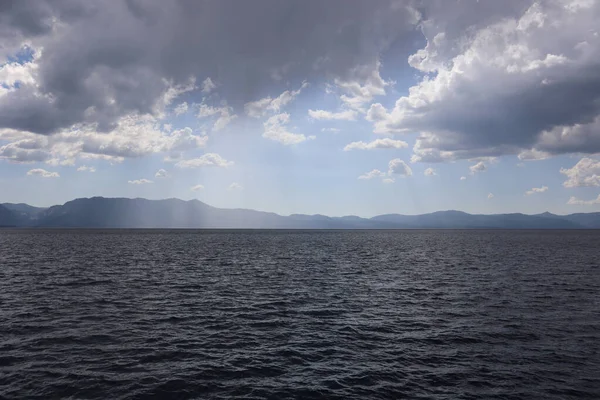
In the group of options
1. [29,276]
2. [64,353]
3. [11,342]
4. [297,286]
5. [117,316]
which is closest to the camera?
[64,353]

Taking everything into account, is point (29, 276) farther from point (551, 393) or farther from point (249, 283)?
point (551, 393)

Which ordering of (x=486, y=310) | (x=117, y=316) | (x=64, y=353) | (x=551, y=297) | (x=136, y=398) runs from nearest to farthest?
(x=136, y=398) → (x=64, y=353) → (x=117, y=316) → (x=486, y=310) → (x=551, y=297)

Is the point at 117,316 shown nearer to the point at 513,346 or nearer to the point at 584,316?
the point at 513,346

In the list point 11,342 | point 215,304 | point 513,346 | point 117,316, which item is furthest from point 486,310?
point 11,342

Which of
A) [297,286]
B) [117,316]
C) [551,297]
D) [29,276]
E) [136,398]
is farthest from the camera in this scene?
[29,276]

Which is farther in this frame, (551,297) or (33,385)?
(551,297)

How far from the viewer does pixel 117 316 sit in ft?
106

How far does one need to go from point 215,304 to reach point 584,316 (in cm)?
3578

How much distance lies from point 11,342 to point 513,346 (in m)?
35.4

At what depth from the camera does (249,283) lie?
167 feet

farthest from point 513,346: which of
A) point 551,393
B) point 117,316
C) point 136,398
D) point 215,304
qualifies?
point 117,316

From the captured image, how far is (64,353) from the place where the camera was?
75.5 feet

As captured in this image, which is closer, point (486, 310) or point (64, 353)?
point (64, 353)

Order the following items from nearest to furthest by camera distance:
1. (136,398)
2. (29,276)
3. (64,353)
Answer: (136,398) < (64,353) < (29,276)
